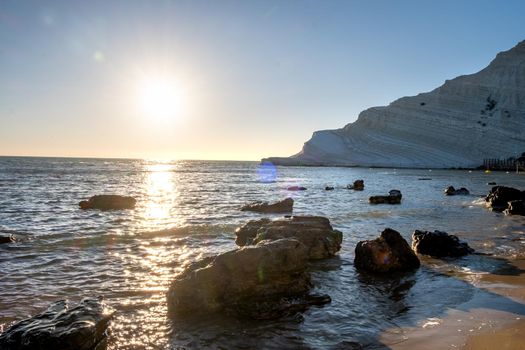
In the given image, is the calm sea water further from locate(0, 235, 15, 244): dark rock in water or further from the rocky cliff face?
the rocky cliff face

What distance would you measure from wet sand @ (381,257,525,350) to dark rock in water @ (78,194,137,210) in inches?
846

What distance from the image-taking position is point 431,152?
10362 cm

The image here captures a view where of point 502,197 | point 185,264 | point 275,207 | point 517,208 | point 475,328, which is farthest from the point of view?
point 502,197

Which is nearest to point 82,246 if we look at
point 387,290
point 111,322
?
point 111,322

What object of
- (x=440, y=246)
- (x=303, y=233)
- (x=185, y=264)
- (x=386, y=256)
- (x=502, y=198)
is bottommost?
(x=185, y=264)

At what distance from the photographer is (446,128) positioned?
343ft

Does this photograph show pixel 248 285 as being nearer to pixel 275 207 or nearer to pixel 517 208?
pixel 275 207

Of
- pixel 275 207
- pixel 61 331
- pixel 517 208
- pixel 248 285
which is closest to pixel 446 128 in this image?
pixel 517 208

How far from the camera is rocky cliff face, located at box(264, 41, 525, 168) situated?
337ft

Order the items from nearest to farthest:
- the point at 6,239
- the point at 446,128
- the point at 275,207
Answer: the point at 6,239 < the point at 275,207 < the point at 446,128

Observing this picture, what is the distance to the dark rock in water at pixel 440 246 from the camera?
468 inches

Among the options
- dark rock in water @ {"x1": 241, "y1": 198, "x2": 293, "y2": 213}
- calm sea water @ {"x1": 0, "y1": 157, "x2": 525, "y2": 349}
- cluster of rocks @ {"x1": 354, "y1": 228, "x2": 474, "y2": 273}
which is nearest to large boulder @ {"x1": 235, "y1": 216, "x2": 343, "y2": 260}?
calm sea water @ {"x1": 0, "y1": 157, "x2": 525, "y2": 349}

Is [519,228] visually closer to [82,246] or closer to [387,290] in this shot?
[387,290]

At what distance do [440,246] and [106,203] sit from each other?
63.4ft
